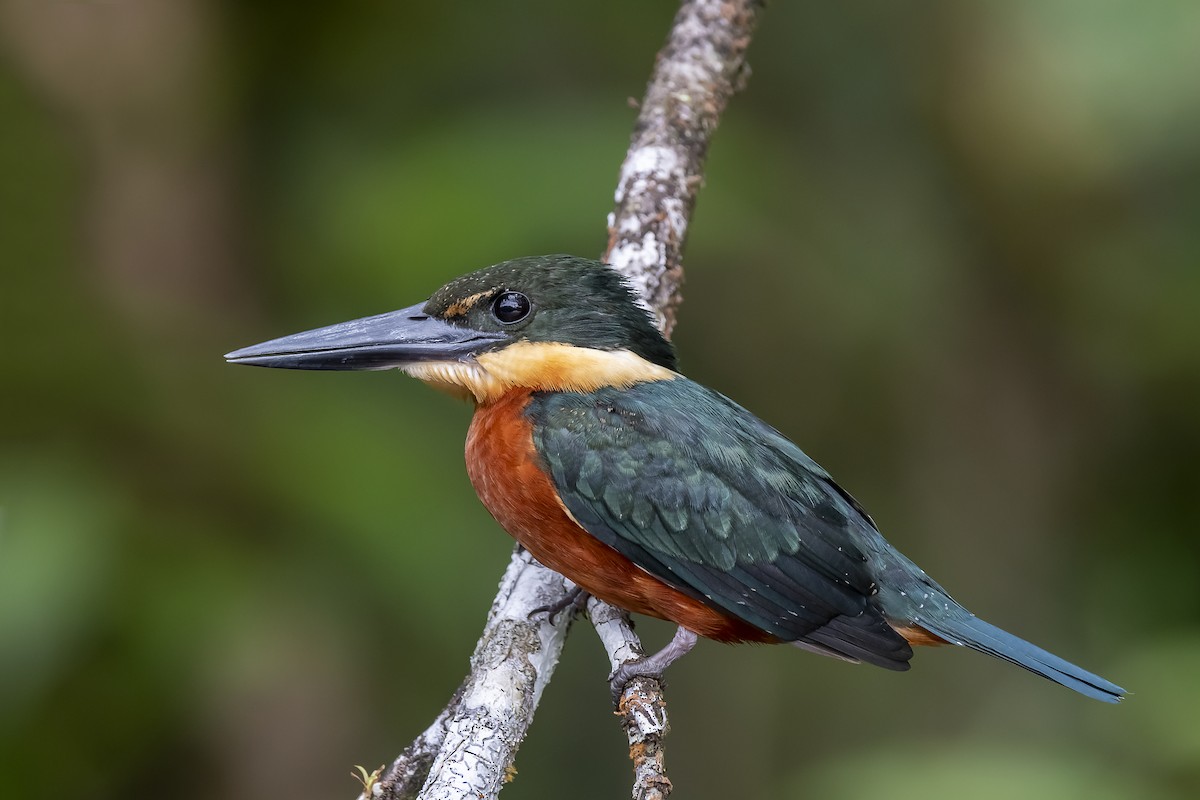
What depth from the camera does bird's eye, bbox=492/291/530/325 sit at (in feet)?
9.52

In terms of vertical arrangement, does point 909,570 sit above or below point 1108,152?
below

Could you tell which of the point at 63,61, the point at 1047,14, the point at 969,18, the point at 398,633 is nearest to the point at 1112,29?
the point at 1047,14

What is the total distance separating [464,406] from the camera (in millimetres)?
4691

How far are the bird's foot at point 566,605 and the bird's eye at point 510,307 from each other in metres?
0.68

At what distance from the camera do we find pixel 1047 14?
13.4 feet

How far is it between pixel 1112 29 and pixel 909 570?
2244mm

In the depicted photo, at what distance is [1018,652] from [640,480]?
0.98 m

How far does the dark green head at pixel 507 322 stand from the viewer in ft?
9.45

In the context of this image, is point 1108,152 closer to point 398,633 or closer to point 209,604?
point 398,633

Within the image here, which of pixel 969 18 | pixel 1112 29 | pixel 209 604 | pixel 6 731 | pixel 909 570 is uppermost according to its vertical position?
pixel 969 18

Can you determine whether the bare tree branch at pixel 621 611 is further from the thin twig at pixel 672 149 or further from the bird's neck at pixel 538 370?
the bird's neck at pixel 538 370

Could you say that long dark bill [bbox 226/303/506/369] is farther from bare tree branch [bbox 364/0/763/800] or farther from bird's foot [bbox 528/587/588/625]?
bird's foot [bbox 528/587/588/625]

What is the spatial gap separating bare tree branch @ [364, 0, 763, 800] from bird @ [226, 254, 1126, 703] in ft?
0.40

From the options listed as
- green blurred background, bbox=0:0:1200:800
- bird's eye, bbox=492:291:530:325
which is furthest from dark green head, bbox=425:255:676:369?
green blurred background, bbox=0:0:1200:800
